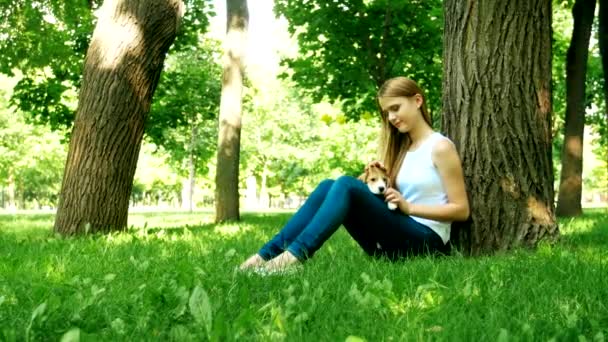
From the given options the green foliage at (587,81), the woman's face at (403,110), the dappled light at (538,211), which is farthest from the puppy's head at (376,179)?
the green foliage at (587,81)

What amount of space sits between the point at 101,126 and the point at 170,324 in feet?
19.4

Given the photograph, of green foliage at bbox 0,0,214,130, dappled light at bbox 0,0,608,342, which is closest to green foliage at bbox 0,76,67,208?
green foliage at bbox 0,0,214,130

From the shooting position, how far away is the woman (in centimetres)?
475

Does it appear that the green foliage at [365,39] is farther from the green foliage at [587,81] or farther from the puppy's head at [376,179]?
the puppy's head at [376,179]

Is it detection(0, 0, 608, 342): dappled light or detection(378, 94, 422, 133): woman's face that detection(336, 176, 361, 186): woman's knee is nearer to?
detection(0, 0, 608, 342): dappled light

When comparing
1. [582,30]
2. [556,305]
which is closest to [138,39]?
[556,305]

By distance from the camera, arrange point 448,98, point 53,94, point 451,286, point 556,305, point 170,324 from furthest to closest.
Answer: point 53,94, point 448,98, point 451,286, point 556,305, point 170,324

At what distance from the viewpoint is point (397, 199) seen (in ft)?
16.2

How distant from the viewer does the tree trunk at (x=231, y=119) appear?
542 inches

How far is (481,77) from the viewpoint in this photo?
5363mm

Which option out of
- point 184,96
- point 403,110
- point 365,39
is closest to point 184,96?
point 184,96

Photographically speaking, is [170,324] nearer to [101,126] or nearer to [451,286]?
[451,286]

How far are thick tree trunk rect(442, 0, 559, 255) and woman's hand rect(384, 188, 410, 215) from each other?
0.62 meters

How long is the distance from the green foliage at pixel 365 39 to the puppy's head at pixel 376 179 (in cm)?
887
